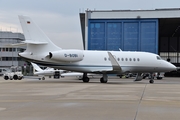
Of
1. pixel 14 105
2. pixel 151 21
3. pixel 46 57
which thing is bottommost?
pixel 14 105

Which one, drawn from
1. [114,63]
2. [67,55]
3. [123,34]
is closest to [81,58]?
[67,55]

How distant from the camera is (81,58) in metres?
29.0

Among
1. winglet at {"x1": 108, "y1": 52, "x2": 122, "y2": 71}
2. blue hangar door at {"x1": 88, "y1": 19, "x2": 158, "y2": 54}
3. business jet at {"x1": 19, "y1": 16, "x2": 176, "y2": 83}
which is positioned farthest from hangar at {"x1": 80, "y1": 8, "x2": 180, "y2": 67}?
winglet at {"x1": 108, "y1": 52, "x2": 122, "y2": 71}

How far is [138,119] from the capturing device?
8.05 metres

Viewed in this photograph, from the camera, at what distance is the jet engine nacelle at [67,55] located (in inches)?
1089

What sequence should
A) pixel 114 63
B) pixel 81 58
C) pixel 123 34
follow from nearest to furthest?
pixel 114 63 → pixel 81 58 → pixel 123 34

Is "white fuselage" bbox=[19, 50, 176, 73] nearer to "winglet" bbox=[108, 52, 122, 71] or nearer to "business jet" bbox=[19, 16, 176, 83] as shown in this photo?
"business jet" bbox=[19, 16, 176, 83]

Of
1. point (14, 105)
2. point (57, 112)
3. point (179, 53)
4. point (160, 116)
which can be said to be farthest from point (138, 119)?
point (179, 53)

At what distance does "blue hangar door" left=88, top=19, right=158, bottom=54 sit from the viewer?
157 feet

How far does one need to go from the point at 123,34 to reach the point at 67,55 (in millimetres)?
22161

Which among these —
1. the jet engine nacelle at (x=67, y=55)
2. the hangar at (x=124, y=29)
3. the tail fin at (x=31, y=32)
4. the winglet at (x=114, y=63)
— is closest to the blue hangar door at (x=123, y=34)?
the hangar at (x=124, y=29)

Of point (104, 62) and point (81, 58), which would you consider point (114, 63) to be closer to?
point (104, 62)

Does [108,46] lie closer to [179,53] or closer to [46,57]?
[46,57]

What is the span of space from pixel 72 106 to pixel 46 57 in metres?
17.8
